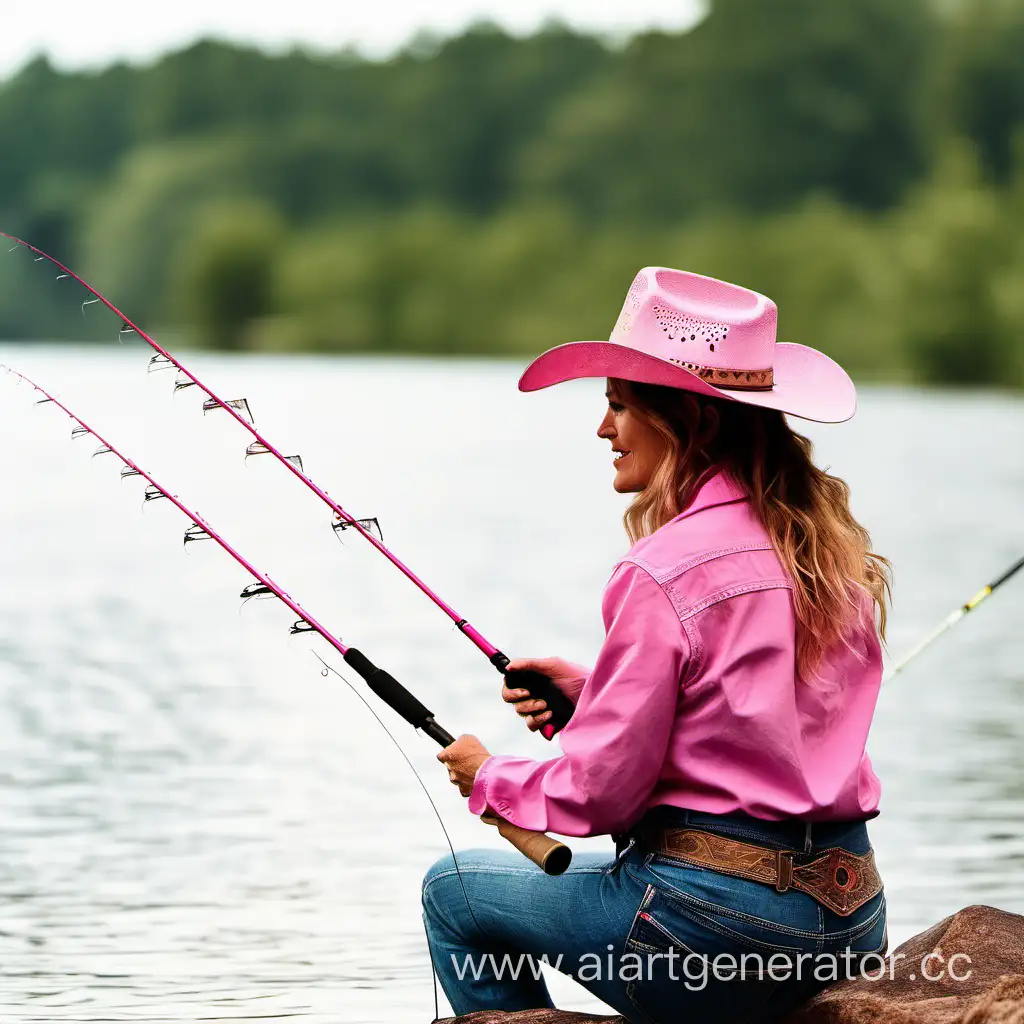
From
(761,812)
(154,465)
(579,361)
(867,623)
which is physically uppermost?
(579,361)

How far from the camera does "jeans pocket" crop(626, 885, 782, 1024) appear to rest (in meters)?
3.03

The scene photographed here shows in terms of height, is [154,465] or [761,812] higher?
[761,812]

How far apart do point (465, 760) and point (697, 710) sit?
0.35 meters

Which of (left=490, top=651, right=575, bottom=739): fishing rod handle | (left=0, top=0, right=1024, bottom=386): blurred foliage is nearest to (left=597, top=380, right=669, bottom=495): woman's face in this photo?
(left=490, top=651, right=575, bottom=739): fishing rod handle

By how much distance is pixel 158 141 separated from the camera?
61.6 metres

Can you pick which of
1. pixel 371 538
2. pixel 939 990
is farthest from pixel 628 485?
pixel 939 990

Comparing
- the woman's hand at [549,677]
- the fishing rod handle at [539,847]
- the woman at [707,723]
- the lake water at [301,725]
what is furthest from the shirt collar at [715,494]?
the lake water at [301,725]

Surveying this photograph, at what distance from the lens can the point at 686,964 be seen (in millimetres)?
3051

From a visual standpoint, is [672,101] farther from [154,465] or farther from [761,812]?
[761,812]

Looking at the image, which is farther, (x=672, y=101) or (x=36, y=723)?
(x=672, y=101)

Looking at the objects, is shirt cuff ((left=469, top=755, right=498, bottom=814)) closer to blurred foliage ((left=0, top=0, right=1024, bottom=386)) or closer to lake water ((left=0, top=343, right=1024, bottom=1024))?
lake water ((left=0, top=343, right=1024, bottom=1024))

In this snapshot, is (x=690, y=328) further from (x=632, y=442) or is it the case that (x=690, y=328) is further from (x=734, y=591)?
(x=734, y=591)

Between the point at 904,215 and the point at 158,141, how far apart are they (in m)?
20.6

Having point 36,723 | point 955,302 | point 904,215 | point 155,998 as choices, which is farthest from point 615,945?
point 904,215
